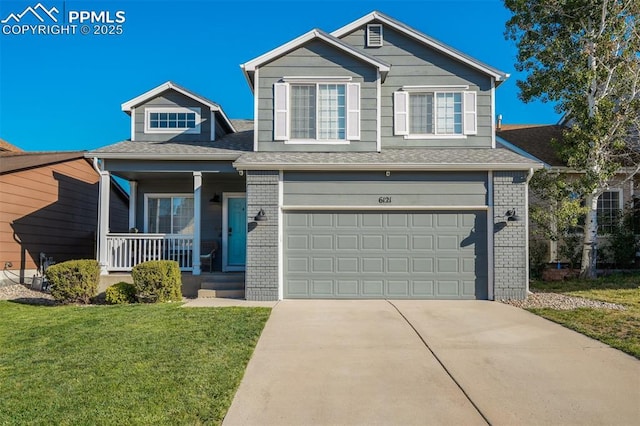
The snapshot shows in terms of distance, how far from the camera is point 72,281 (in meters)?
9.27

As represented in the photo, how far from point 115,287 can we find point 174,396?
6.30m

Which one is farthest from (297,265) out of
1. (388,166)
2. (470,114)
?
(470,114)

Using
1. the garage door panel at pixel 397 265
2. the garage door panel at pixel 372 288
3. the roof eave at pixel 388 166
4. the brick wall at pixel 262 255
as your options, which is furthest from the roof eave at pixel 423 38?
the garage door panel at pixel 372 288

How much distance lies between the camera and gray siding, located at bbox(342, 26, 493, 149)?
10812 mm

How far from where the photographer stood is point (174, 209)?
43.0ft

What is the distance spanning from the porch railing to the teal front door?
1.42 meters

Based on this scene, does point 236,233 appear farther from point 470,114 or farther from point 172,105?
point 470,114

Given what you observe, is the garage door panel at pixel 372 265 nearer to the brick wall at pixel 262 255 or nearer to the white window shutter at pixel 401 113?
the brick wall at pixel 262 255

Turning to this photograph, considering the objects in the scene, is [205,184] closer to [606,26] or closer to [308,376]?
[308,376]

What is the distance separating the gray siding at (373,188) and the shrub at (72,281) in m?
4.63

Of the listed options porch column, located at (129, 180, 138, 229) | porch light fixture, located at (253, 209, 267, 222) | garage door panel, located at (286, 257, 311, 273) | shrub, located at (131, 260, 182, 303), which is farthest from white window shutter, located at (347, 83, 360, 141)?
porch column, located at (129, 180, 138, 229)

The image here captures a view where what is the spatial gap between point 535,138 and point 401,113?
7.24 meters

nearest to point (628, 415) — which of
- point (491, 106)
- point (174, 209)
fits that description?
point (491, 106)

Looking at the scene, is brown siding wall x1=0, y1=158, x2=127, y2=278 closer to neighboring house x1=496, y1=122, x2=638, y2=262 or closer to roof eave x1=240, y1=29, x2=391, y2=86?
roof eave x1=240, y1=29, x2=391, y2=86
